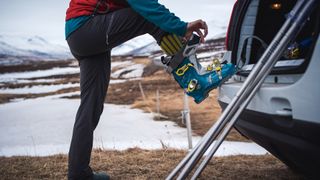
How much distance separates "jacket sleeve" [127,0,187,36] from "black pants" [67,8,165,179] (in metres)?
0.19

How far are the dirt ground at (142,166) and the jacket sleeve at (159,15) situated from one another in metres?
1.63

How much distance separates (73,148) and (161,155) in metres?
1.83

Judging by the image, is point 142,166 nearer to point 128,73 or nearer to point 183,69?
point 183,69

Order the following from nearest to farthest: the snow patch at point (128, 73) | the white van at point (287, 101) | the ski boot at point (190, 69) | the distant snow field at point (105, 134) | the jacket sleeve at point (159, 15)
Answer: the white van at point (287, 101)
the jacket sleeve at point (159, 15)
the ski boot at point (190, 69)
the distant snow field at point (105, 134)
the snow patch at point (128, 73)

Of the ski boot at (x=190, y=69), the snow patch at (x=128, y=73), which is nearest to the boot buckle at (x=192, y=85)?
the ski boot at (x=190, y=69)

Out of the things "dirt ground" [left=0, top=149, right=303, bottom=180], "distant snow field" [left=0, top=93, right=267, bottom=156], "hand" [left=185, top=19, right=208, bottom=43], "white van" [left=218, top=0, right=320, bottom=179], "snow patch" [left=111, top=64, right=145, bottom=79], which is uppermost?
"hand" [left=185, top=19, right=208, bottom=43]

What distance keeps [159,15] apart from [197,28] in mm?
306

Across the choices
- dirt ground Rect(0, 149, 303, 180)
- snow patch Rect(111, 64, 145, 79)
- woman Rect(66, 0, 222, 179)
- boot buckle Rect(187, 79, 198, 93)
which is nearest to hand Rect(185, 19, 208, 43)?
woman Rect(66, 0, 222, 179)

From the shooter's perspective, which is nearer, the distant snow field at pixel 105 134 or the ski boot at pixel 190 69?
the ski boot at pixel 190 69

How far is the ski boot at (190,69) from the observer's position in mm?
2408

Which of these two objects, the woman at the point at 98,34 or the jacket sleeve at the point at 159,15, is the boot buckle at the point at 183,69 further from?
the jacket sleeve at the point at 159,15

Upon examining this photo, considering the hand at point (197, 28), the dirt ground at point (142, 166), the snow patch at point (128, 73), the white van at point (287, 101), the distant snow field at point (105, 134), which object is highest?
the hand at point (197, 28)

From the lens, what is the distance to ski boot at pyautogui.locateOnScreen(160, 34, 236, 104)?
7.90ft

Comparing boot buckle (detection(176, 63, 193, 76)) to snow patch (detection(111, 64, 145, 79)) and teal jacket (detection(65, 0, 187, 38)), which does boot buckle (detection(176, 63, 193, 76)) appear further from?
snow patch (detection(111, 64, 145, 79))
